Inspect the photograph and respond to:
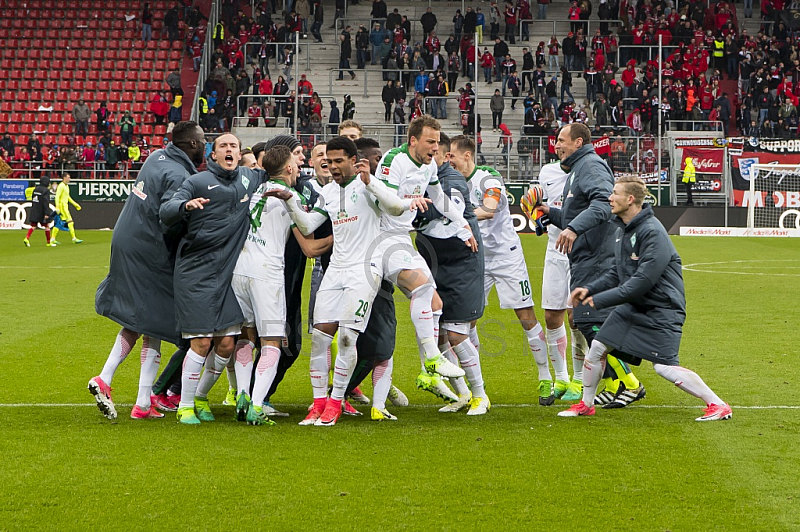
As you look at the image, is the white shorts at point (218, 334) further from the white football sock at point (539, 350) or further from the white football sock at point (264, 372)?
the white football sock at point (539, 350)

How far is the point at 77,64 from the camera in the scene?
40062mm

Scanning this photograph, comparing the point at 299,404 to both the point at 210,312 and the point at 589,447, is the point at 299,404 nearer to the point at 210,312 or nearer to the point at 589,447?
the point at 210,312

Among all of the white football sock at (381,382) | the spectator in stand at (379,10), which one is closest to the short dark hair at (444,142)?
the white football sock at (381,382)

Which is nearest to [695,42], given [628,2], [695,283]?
[628,2]

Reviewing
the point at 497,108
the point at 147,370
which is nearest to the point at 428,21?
the point at 497,108

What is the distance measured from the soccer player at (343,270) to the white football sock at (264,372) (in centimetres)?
28

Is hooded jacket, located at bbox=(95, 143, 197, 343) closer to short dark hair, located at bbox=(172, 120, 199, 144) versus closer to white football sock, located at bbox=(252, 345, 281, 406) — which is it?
short dark hair, located at bbox=(172, 120, 199, 144)

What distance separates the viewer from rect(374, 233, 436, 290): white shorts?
6863mm

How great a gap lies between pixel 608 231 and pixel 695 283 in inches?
391

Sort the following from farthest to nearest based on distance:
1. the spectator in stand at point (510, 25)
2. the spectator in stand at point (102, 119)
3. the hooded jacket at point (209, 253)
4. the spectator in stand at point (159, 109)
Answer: the spectator in stand at point (510, 25), the spectator in stand at point (159, 109), the spectator in stand at point (102, 119), the hooded jacket at point (209, 253)

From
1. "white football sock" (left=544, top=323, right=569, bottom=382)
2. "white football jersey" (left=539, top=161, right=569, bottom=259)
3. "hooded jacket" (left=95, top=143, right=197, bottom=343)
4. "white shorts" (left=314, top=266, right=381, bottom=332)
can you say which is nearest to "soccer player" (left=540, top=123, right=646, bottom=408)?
"white football sock" (left=544, top=323, right=569, bottom=382)

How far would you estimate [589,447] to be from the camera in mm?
6102

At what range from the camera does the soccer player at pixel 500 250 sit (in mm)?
8086

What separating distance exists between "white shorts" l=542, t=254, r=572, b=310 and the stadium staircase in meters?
30.1
